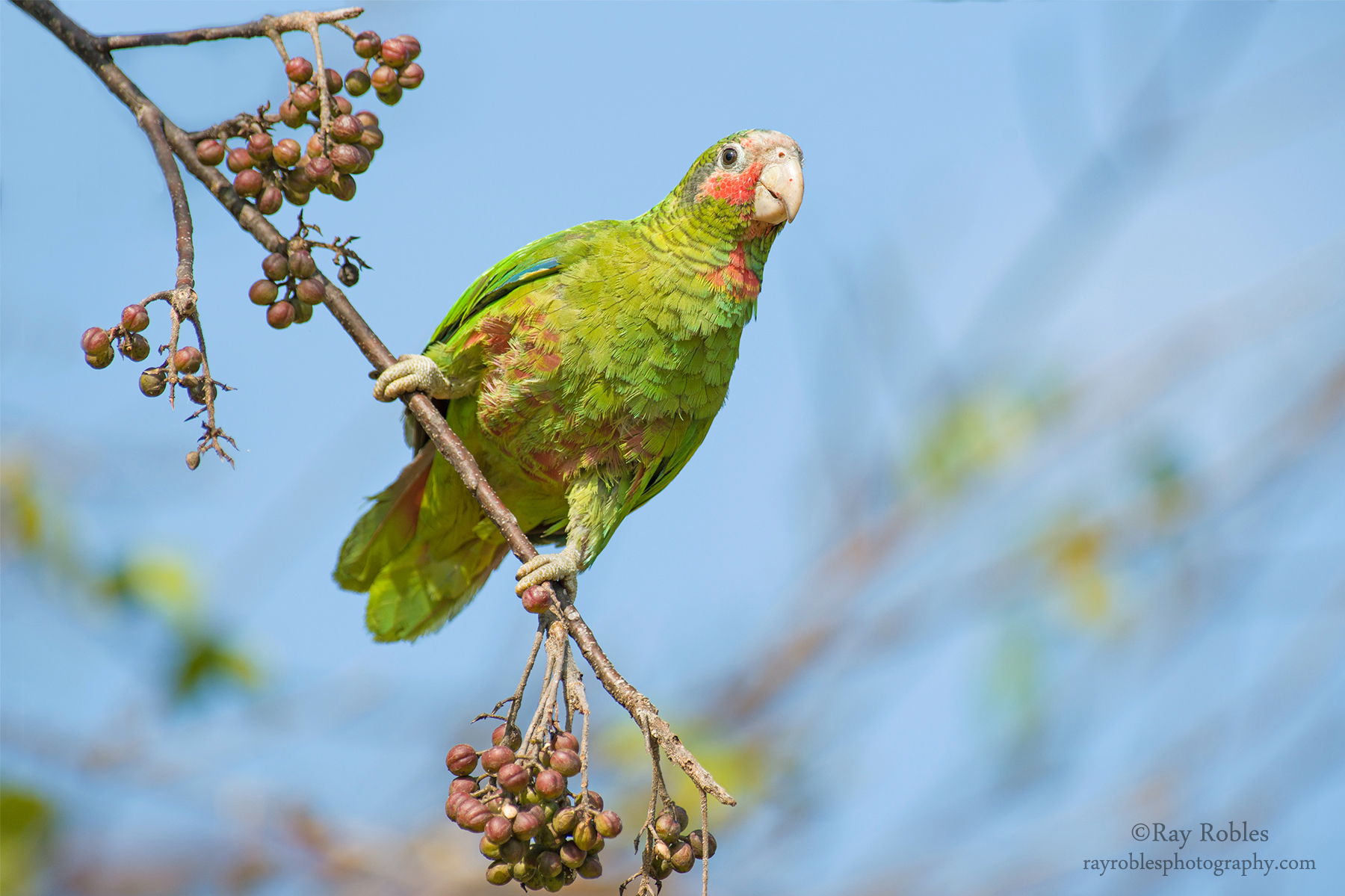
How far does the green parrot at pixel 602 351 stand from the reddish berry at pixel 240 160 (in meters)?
0.73

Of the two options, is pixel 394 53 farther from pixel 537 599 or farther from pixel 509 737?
pixel 509 737

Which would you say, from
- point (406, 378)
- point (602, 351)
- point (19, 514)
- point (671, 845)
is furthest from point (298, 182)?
A: point (19, 514)

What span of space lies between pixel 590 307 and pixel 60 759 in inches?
120

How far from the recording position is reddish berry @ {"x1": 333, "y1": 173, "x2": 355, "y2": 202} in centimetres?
276

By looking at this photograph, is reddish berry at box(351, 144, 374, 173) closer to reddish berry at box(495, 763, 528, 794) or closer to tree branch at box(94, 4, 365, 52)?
tree branch at box(94, 4, 365, 52)

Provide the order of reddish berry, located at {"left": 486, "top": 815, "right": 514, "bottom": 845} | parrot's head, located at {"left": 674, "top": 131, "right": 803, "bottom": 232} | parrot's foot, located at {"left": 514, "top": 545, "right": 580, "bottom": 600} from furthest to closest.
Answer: parrot's head, located at {"left": 674, "top": 131, "right": 803, "bottom": 232}
parrot's foot, located at {"left": 514, "top": 545, "right": 580, "bottom": 600}
reddish berry, located at {"left": 486, "top": 815, "right": 514, "bottom": 845}

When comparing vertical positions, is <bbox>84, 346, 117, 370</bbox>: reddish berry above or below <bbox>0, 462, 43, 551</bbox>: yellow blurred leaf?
below

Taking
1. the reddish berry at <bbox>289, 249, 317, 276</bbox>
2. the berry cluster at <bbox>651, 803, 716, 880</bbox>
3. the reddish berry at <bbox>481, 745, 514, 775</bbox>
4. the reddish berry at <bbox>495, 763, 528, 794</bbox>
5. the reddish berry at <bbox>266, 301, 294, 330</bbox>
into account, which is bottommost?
the berry cluster at <bbox>651, 803, 716, 880</bbox>

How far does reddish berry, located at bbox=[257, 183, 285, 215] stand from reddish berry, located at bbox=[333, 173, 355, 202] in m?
0.16

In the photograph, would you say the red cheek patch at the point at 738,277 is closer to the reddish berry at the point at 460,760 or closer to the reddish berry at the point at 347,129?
the reddish berry at the point at 347,129

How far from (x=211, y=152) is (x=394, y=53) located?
22.5 inches

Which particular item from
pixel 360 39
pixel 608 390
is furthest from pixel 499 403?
pixel 360 39

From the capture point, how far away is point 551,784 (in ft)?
7.20

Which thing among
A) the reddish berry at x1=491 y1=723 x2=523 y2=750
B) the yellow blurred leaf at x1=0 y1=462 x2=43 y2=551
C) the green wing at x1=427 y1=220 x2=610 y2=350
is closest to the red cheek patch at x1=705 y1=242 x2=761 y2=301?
the green wing at x1=427 y1=220 x2=610 y2=350
